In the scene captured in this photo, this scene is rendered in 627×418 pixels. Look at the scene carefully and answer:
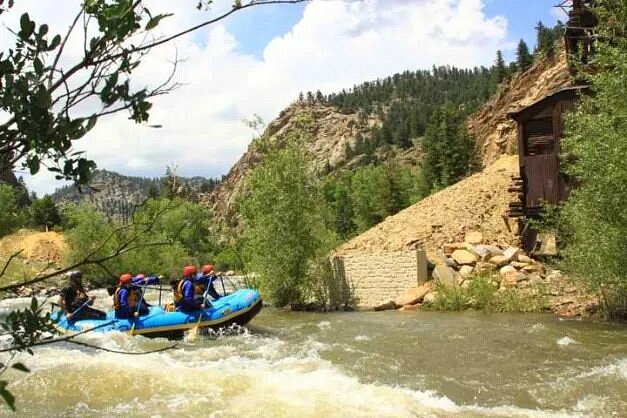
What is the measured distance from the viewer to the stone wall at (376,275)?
1959cm

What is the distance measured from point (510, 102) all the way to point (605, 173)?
54044 millimetres

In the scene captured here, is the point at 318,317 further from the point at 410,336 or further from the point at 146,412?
the point at 146,412

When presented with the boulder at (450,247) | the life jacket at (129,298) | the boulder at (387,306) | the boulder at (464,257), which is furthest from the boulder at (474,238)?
the life jacket at (129,298)

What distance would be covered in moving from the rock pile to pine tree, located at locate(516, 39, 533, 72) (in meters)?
54.9

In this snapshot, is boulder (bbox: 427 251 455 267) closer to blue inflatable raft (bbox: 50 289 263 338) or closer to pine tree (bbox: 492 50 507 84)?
blue inflatable raft (bbox: 50 289 263 338)

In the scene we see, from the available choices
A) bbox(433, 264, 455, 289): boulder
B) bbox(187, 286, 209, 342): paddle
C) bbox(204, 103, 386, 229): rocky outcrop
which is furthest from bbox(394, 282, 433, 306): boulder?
bbox(204, 103, 386, 229): rocky outcrop

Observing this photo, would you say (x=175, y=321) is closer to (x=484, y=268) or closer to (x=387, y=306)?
(x=387, y=306)

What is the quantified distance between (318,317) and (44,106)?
16.8 meters

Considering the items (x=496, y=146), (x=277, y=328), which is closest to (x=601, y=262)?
(x=277, y=328)

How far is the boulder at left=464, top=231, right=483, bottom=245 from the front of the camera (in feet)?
71.1

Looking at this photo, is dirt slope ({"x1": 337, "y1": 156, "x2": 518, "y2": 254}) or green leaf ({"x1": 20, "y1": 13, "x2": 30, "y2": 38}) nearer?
green leaf ({"x1": 20, "y1": 13, "x2": 30, "y2": 38})

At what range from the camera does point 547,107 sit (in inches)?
827

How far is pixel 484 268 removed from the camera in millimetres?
19078

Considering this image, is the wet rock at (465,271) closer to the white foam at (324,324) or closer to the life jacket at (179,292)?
the white foam at (324,324)
